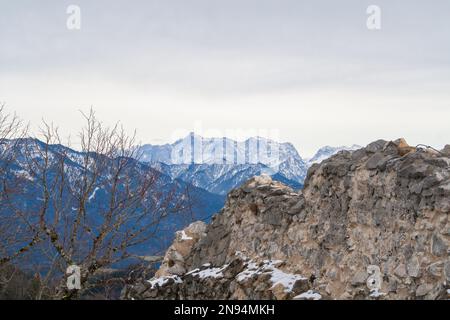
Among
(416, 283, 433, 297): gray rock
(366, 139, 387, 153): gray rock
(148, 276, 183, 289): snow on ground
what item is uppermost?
(366, 139, 387, 153): gray rock

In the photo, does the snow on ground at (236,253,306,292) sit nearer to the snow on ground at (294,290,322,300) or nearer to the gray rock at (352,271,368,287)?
the snow on ground at (294,290,322,300)

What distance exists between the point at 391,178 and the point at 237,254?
645 cm

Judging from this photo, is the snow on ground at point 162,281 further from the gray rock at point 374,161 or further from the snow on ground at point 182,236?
the gray rock at point 374,161

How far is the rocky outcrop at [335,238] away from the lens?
10.1 meters

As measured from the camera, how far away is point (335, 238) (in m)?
12.6

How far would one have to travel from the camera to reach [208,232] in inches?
720

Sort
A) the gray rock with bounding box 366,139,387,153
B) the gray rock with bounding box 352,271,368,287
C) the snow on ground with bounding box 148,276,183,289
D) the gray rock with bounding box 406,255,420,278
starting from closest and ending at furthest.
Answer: the gray rock with bounding box 406,255,420,278, the gray rock with bounding box 352,271,368,287, the gray rock with bounding box 366,139,387,153, the snow on ground with bounding box 148,276,183,289

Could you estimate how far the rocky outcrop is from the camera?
10062 millimetres

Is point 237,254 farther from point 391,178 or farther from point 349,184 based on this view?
point 391,178

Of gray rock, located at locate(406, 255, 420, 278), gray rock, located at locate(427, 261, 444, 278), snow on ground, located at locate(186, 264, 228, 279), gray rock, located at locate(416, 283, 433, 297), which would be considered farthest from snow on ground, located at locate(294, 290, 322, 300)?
snow on ground, located at locate(186, 264, 228, 279)

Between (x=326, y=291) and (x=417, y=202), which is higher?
(x=417, y=202)

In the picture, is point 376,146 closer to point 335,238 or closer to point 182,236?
point 335,238
